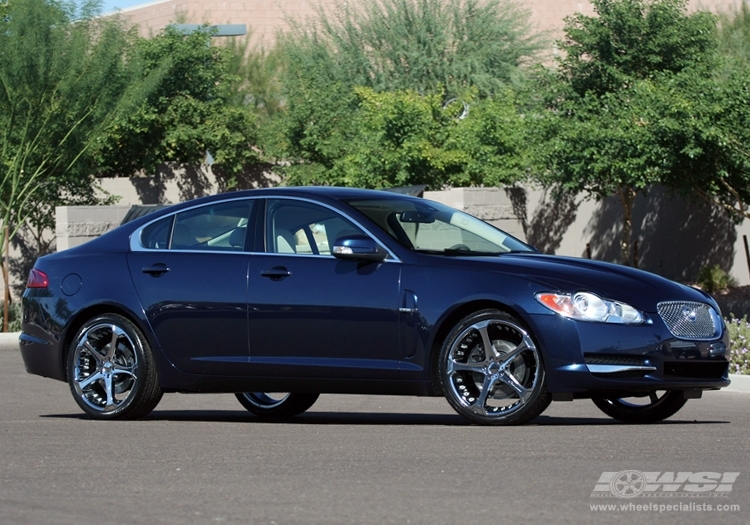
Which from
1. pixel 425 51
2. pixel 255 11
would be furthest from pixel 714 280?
pixel 255 11

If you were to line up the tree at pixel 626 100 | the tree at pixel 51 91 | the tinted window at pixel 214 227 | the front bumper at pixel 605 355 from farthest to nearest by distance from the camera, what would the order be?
the tree at pixel 51 91 < the tree at pixel 626 100 < the tinted window at pixel 214 227 < the front bumper at pixel 605 355

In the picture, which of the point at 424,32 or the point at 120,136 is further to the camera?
the point at 424,32

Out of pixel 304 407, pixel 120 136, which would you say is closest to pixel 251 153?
pixel 120 136

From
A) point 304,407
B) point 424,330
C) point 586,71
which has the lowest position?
point 304,407

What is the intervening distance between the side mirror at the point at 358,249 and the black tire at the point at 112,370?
5.72ft

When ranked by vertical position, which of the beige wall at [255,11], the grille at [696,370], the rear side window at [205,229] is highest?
the beige wall at [255,11]

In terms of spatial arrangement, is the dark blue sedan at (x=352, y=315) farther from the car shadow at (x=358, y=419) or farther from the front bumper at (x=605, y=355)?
the car shadow at (x=358, y=419)

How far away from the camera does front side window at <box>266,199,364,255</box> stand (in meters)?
9.70

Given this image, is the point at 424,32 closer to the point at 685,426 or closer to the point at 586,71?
the point at 586,71

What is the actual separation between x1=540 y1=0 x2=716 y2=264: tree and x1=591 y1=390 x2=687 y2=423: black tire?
12.9 metres

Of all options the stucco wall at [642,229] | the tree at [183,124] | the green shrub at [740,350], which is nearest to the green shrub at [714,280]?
the stucco wall at [642,229]

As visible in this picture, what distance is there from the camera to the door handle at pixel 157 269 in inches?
397

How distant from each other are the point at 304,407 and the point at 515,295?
2.71 meters

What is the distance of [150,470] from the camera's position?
7.38 m
